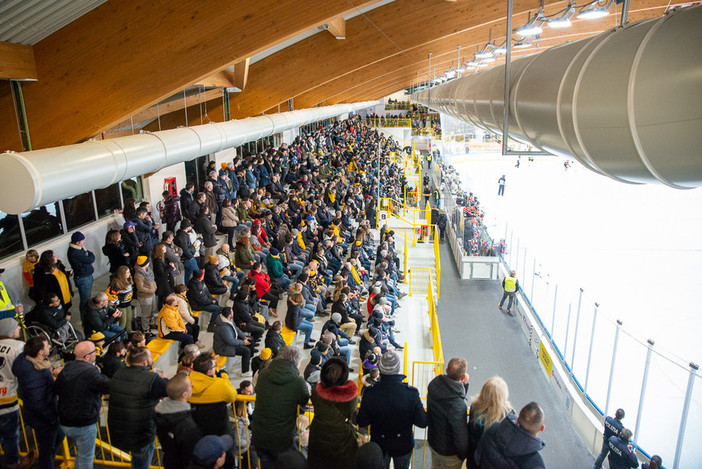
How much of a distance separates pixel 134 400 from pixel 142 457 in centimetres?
66

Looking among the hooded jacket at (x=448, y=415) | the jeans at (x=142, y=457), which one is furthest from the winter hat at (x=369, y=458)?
the jeans at (x=142, y=457)

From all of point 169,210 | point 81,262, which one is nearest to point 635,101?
point 81,262

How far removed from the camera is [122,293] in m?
6.88

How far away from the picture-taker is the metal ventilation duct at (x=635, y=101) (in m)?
2.00

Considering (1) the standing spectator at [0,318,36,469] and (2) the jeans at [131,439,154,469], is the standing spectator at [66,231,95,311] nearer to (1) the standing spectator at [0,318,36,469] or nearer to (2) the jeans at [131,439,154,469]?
(1) the standing spectator at [0,318,36,469]

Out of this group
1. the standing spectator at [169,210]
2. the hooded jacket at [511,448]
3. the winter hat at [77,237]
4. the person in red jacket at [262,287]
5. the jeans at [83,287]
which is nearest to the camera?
the hooded jacket at [511,448]

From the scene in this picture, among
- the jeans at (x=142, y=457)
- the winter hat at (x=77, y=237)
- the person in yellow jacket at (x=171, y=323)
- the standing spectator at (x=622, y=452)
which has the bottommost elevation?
the standing spectator at (x=622, y=452)

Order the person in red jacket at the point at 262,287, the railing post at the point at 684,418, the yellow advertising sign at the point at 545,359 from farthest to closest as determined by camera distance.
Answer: the yellow advertising sign at the point at 545,359
the person in red jacket at the point at 262,287
the railing post at the point at 684,418

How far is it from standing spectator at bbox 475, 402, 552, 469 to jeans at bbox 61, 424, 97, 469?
325 centimetres

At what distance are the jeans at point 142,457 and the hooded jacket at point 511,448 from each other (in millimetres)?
2739

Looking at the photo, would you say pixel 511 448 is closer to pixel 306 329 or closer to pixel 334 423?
pixel 334 423

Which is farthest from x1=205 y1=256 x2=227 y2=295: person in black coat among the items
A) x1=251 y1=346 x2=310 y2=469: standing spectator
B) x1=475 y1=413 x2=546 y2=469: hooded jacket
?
x1=475 y1=413 x2=546 y2=469: hooded jacket

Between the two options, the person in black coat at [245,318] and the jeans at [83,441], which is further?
the person in black coat at [245,318]

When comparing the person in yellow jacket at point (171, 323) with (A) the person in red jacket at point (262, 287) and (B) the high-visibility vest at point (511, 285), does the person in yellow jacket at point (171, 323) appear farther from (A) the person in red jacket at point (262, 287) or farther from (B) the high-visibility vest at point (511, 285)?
(B) the high-visibility vest at point (511, 285)
